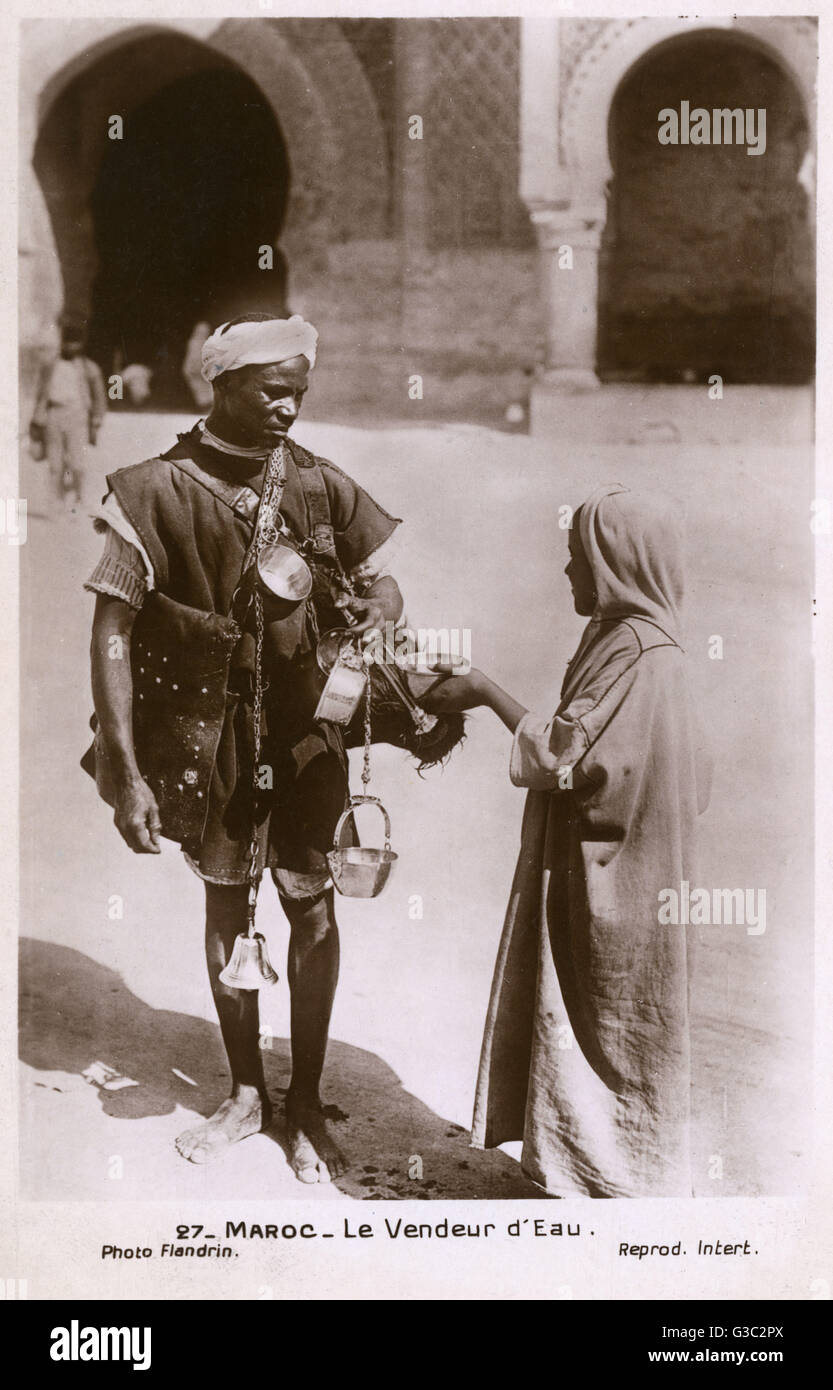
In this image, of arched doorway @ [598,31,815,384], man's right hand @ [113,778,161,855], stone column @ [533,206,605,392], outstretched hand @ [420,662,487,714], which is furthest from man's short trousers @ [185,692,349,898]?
arched doorway @ [598,31,815,384]

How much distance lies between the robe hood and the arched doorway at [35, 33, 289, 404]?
1138mm

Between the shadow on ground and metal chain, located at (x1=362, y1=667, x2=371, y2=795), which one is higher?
metal chain, located at (x1=362, y1=667, x2=371, y2=795)

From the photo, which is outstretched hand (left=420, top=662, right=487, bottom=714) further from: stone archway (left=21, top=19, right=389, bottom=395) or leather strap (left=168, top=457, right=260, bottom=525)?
stone archway (left=21, top=19, right=389, bottom=395)

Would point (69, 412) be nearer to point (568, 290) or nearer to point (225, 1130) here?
point (568, 290)

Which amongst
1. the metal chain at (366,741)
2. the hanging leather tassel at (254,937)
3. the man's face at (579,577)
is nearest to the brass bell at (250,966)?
the hanging leather tassel at (254,937)

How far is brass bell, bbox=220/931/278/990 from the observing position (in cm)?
405

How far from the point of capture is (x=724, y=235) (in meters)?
4.30

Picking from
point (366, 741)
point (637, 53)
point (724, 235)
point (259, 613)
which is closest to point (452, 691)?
point (366, 741)

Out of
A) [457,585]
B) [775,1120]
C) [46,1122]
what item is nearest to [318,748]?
[457,585]

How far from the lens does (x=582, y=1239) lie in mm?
4211

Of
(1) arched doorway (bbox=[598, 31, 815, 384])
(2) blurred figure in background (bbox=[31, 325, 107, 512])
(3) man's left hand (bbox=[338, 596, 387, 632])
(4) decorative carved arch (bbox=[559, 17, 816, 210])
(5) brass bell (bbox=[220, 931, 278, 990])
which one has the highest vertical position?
(4) decorative carved arch (bbox=[559, 17, 816, 210])

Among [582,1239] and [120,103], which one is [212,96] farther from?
[582,1239]

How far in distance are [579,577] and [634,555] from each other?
0.57ft
